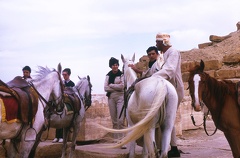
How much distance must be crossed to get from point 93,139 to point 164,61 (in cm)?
438

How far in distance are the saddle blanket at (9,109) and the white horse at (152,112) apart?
143 centimetres

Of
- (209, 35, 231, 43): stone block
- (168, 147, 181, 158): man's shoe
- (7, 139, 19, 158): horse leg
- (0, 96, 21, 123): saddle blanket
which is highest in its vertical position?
(209, 35, 231, 43): stone block

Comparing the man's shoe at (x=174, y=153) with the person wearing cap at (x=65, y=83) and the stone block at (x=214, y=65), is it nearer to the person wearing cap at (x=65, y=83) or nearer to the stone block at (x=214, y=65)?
the person wearing cap at (x=65, y=83)

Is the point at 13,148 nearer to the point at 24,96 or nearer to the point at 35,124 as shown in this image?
the point at 35,124

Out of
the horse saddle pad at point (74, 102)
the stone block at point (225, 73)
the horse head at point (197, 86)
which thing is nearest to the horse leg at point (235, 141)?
the horse head at point (197, 86)

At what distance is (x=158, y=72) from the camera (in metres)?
6.09

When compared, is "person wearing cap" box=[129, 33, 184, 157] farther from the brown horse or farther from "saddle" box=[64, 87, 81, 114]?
"saddle" box=[64, 87, 81, 114]

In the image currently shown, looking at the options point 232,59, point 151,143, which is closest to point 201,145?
point 151,143

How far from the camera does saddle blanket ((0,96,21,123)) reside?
16.3 ft

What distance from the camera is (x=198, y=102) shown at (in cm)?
543

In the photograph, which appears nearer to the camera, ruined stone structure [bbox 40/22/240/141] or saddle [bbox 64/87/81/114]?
saddle [bbox 64/87/81/114]

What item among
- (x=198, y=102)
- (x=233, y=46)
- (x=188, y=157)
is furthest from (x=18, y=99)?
(x=233, y=46)

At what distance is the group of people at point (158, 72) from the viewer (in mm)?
6141

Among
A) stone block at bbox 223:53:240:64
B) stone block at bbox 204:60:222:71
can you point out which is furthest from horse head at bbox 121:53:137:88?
stone block at bbox 223:53:240:64
